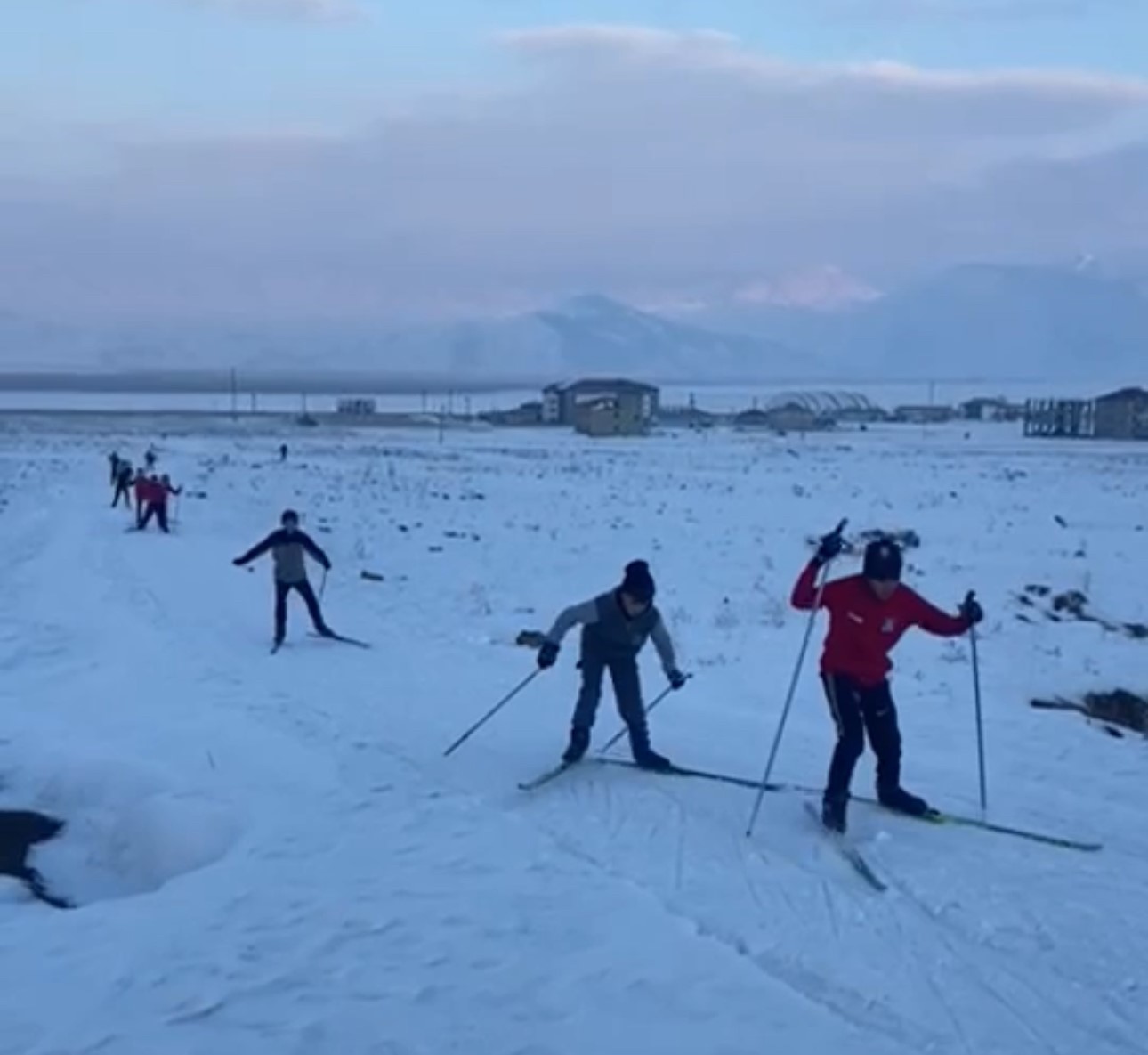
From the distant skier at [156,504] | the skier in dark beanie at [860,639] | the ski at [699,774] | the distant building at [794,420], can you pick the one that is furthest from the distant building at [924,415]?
the skier in dark beanie at [860,639]

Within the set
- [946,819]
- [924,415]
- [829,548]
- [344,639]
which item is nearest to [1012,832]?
[946,819]

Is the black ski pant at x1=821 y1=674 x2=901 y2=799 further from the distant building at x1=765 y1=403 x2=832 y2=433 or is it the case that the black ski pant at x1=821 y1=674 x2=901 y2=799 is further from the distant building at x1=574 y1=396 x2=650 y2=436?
the distant building at x1=765 y1=403 x2=832 y2=433

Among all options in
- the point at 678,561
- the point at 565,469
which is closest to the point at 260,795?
the point at 678,561

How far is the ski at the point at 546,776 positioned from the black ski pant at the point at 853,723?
5.96ft

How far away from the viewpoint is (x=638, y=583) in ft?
28.9

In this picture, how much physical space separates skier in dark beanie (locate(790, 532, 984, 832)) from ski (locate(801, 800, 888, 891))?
53mm

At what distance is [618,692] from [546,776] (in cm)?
68

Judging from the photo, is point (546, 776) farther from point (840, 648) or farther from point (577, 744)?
point (840, 648)

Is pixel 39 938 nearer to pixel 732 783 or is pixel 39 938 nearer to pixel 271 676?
pixel 732 783

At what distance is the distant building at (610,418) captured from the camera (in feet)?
263

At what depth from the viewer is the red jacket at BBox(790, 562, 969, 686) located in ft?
26.5

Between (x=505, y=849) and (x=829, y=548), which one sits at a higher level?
(x=829, y=548)

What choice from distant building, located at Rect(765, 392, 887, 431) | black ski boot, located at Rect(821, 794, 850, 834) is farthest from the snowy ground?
distant building, located at Rect(765, 392, 887, 431)

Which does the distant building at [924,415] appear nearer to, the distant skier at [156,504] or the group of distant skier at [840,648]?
the distant skier at [156,504]
